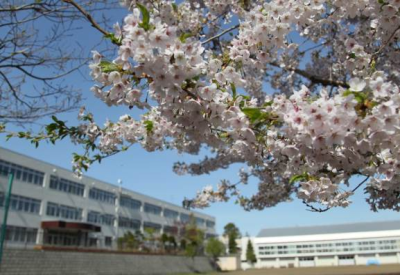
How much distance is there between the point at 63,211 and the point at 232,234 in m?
40.6

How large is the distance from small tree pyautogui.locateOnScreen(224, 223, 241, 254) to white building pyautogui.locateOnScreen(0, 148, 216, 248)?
61.2 feet

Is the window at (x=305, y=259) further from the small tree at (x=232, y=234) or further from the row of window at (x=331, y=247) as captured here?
the small tree at (x=232, y=234)

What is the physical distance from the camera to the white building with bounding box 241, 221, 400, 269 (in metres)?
55.5

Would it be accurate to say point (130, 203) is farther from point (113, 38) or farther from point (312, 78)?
point (113, 38)

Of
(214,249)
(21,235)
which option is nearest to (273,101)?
(21,235)

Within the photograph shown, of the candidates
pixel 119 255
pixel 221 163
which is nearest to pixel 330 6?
pixel 221 163

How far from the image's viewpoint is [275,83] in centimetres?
823

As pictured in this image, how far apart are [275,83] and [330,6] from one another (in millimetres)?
4493

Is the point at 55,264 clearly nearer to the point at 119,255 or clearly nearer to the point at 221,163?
the point at 119,255

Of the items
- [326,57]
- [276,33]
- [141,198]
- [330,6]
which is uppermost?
[141,198]

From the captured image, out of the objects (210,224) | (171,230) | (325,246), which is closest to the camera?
(171,230)

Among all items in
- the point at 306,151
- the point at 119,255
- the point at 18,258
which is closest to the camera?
the point at 306,151

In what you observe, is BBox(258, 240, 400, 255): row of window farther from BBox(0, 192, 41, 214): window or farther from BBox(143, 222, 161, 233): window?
BBox(0, 192, 41, 214): window

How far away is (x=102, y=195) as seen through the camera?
44.8 metres
